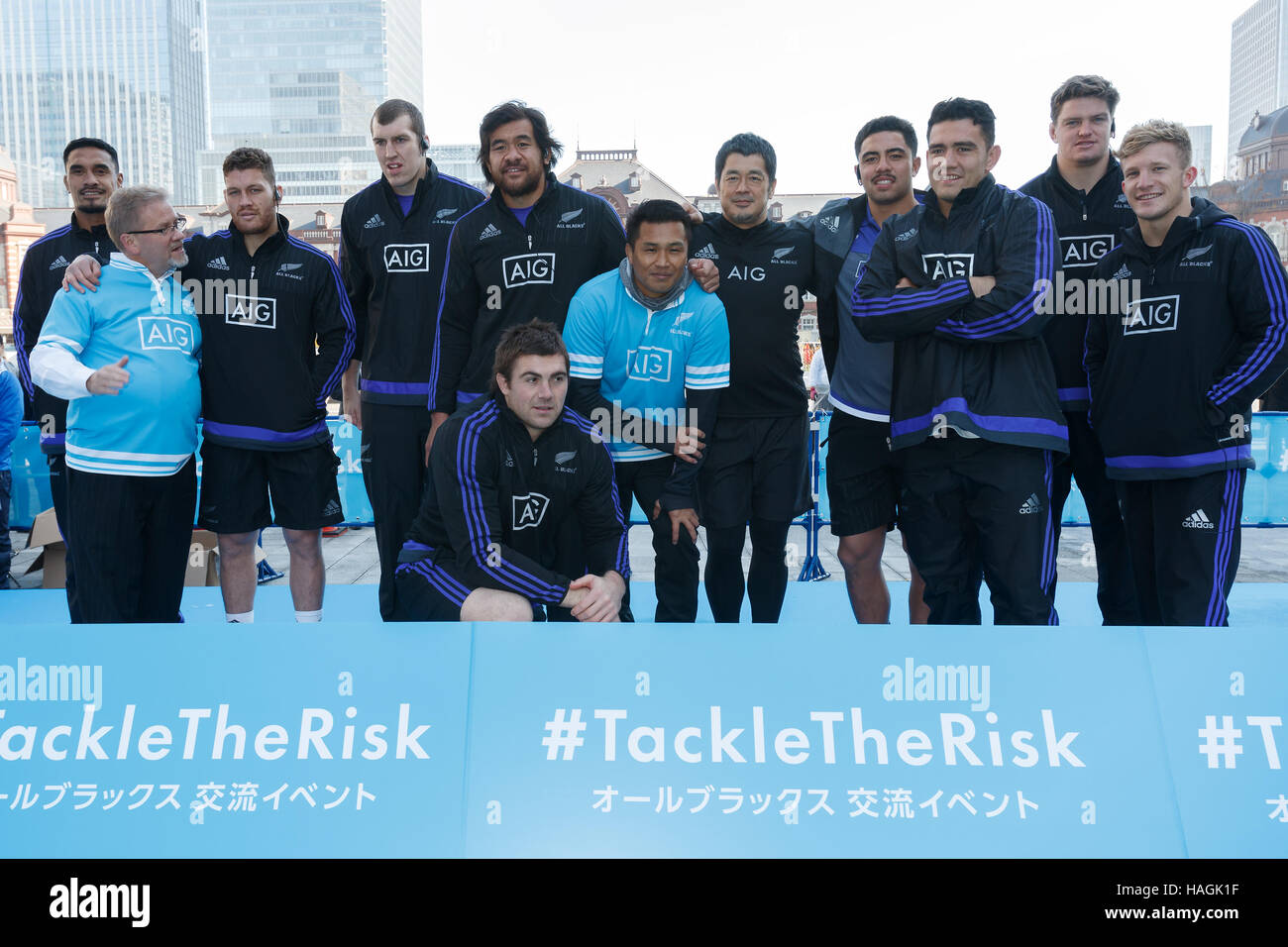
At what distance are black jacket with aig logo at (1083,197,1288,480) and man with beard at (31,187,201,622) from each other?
3.97 m

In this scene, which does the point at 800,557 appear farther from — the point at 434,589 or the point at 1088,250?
the point at 434,589

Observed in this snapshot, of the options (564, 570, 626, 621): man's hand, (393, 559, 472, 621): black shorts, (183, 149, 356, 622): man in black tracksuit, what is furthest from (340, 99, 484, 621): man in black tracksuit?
(564, 570, 626, 621): man's hand

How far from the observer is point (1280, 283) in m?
3.63

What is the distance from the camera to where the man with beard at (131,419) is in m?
3.93

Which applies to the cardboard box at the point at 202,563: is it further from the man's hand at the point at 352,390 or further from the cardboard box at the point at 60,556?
the man's hand at the point at 352,390

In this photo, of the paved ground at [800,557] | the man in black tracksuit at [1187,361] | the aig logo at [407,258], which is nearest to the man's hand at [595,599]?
the aig logo at [407,258]

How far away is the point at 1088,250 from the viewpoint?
4082 millimetres

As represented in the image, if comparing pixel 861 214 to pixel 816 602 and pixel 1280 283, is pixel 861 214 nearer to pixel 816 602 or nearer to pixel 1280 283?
pixel 1280 283

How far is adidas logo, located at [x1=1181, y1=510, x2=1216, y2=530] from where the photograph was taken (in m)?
3.70

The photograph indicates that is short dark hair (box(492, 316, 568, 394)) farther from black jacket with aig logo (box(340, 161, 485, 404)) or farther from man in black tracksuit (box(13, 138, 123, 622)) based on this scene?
man in black tracksuit (box(13, 138, 123, 622))

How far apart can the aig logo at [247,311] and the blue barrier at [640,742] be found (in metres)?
2.05

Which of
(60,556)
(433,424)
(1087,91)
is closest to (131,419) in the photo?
(433,424)
